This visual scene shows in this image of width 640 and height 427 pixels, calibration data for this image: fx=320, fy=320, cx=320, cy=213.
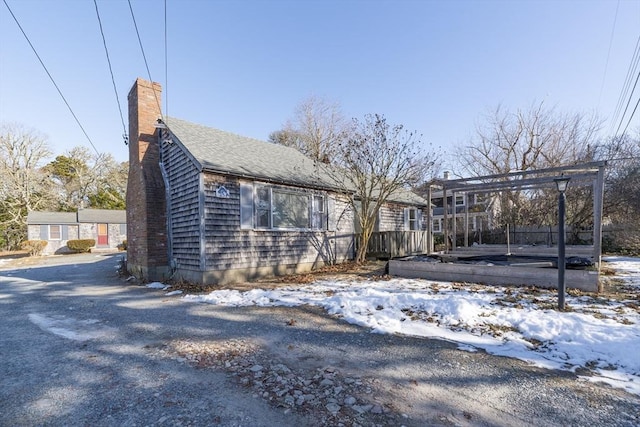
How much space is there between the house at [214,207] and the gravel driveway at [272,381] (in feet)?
12.5

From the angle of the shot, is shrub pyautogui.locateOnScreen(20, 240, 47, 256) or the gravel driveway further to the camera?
shrub pyautogui.locateOnScreen(20, 240, 47, 256)

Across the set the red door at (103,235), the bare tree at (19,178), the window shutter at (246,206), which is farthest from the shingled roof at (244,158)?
the bare tree at (19,178)

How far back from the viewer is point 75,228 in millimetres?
28125

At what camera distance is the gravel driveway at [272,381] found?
2527mm

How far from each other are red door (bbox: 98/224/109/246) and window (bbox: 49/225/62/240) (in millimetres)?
2826

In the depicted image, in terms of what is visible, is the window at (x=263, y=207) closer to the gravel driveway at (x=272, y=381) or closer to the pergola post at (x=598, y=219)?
the gravel driveway at (x=272, y=381)

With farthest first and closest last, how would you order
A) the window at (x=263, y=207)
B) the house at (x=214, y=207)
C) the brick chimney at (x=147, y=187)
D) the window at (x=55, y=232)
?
the window at (x=55, y=232), the brick chimney at (x=147, y=187), the window at (x=263, y=207), the house at (x=214, y=207)

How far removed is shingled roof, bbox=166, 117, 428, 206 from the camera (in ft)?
29.5

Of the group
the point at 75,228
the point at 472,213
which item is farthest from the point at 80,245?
the point at 472,213

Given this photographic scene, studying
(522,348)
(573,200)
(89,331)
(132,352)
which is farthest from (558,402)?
(573,200)

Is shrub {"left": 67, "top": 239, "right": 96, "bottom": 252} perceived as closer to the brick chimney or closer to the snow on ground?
the brick chimney

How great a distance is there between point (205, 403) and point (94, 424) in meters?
0.81

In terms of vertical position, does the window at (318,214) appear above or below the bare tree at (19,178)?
below

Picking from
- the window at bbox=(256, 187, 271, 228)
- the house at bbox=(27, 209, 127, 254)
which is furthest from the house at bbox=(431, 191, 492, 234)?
the house at bbox=(27, 209, 127, 254)
